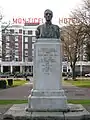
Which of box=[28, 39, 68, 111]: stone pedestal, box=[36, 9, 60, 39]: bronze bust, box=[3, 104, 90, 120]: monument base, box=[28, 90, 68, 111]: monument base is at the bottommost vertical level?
box=[3, 104, 90, 120]: monument base

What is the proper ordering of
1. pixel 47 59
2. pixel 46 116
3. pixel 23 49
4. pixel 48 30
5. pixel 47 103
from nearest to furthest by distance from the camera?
pixel 46 116
pixel 47 103
pixel 47 59
pixel 48 30
pixel 23 49

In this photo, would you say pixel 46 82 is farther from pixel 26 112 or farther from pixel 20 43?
pixel 20 43

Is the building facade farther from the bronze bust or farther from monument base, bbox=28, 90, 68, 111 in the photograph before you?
monument base, bbox=28, 90, 68, 111

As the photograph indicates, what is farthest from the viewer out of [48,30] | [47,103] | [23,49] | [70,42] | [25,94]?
[23,49]

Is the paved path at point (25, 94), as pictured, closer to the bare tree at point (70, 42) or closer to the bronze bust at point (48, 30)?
the bronze bust at point (48, 30)

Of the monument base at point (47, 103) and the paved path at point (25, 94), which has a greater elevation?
the monument base at point (47, 103)

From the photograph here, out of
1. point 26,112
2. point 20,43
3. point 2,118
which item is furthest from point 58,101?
point 20,43

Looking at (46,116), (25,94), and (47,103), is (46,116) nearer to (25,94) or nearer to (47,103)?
(47,103)

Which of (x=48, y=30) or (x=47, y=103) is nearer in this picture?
(x=47, y=103)

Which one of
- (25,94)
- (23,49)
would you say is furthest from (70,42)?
(23,49)

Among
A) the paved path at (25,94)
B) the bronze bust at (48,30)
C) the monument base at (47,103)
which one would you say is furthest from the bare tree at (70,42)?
the monument base at (47,103)

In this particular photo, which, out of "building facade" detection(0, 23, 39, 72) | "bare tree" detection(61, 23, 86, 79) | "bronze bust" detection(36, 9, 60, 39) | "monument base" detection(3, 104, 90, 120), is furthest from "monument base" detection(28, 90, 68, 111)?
"building facade" detection(0, 23, 39, 72)

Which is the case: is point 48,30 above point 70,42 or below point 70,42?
below

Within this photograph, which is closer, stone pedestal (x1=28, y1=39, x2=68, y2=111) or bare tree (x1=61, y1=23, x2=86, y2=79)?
stone pedestal (x1=28, y1=39, x2=68, y2=111)
